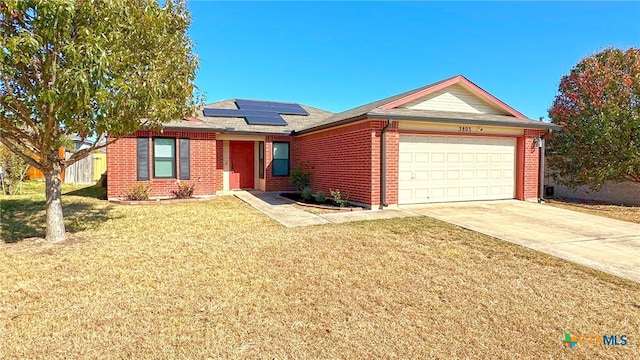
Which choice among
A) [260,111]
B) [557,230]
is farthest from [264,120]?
[557,230]

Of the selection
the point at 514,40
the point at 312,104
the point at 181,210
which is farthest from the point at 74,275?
the point at 312,104

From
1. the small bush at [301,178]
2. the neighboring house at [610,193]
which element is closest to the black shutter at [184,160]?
the small bush at [301,178]

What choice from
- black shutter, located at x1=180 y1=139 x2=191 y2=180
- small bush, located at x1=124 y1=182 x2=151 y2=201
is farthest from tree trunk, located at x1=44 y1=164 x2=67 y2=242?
black shutter, located at x1=180 y1=139 x2=191 y2=180

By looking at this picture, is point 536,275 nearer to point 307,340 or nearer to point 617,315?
point 617,315

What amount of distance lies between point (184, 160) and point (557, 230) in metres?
12.3

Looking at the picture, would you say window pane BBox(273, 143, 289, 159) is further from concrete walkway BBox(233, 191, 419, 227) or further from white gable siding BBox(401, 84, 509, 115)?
white gable siding BBox(401, 84, 509, 115)

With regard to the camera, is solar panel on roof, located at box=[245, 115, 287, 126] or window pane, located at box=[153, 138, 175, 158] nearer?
window pane, located at box=[153, 138, 175, 158]

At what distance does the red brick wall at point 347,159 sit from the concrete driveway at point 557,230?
1474mm

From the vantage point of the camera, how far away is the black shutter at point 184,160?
43.4 feet

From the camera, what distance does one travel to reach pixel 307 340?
324cm

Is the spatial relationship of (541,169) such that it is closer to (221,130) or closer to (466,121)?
(466,121)

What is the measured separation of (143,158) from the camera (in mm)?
12766

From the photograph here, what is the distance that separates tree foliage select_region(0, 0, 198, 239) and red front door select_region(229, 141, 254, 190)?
8919 millimetres

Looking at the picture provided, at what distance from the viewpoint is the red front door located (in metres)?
16.3
